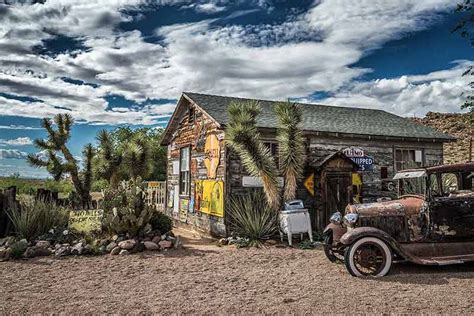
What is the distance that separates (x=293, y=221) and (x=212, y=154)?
12.6 feet

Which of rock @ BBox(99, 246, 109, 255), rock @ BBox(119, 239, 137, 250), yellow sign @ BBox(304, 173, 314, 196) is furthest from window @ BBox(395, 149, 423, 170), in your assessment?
rock @ BBox(99, 246, 109, 255)

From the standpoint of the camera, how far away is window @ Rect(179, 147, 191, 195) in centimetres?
1553

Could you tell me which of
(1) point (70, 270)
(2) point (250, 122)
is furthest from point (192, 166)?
(1) point (70, 270)

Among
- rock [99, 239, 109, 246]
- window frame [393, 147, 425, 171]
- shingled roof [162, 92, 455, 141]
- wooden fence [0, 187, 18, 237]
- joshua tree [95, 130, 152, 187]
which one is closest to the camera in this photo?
rock [99, 239, 109, 246]

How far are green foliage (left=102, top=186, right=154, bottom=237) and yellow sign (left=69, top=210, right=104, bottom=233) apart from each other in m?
0.27

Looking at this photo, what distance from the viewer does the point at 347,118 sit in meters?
15.8

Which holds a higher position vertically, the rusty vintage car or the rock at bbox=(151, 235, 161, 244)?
the rusty vintage car

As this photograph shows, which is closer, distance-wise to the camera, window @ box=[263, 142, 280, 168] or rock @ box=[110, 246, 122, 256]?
rock @ box=[110, 246, 122, 256]

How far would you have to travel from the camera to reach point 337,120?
15.0 meters

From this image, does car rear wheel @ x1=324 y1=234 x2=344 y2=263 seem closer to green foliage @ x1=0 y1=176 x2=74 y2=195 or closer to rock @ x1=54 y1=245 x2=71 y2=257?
rock @ x1=54 y1=245 x2=71 y2=257

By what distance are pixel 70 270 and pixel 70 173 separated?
10289 mm

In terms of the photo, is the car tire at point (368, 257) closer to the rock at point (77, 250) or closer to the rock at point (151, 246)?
the rock at point (151, 246)

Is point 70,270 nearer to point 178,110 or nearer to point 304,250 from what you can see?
point 304,250

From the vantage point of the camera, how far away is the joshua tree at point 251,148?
1088 centimetres
